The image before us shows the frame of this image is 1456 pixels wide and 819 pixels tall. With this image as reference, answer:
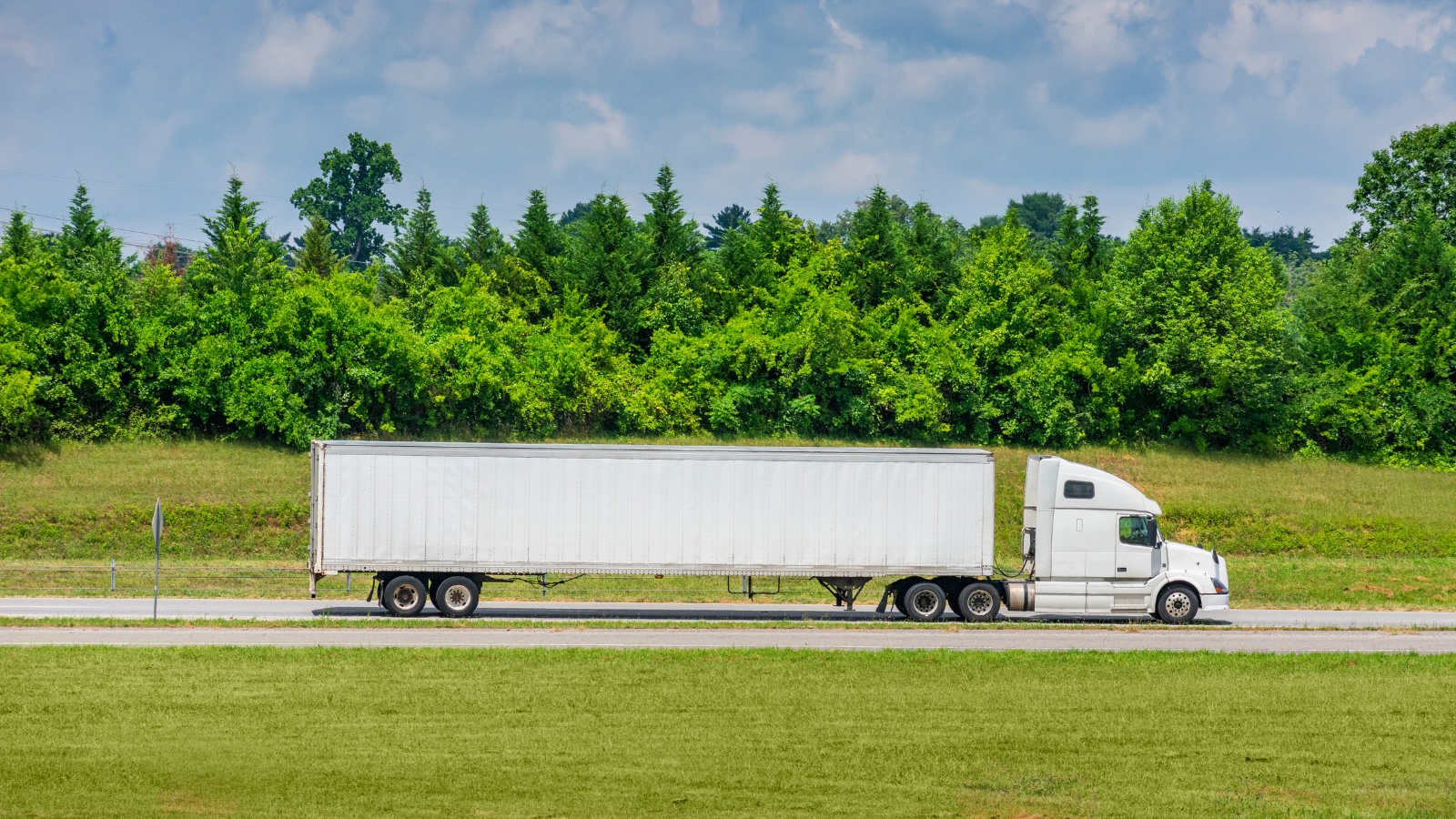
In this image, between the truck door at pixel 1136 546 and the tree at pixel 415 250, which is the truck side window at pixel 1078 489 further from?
the tree at pixel 415 250

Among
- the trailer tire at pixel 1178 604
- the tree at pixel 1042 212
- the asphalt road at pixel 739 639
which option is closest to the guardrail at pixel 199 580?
the asphalt road at pixel 739 639

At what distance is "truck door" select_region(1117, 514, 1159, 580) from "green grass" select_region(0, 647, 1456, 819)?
6.05m

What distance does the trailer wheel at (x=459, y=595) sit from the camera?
26.2 m

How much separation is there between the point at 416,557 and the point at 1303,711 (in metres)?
17.6

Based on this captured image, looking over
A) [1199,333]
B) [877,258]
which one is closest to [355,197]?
[877,258]

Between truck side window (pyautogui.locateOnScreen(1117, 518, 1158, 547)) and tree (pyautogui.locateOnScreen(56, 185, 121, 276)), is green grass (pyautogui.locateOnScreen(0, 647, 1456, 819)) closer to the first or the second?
truck side window (pyautogui.locateOnScreen(1117, 518, 1158, 547))

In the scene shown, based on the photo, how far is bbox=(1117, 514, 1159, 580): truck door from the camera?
26.3 metres

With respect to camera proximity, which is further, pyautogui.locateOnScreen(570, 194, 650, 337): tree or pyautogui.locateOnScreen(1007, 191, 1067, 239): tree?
pyautogui.locateOnScreen(1007, 191, 1067, 239): tree

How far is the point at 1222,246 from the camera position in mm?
62250

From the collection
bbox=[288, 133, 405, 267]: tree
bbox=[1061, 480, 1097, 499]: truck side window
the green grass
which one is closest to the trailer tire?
bbox=[1061, 480, 1097, 499]: truck side window

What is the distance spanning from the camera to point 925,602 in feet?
87.6

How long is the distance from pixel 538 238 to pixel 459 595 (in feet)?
146

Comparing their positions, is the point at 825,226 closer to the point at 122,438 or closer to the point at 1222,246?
the point at 1222,246

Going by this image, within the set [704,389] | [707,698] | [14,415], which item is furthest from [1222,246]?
[14,415]
